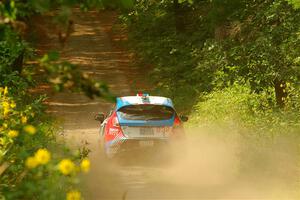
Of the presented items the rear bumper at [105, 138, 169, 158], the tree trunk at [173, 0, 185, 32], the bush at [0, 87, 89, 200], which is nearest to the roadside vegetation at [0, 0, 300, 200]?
the bush at [0, 87, 89, 200]

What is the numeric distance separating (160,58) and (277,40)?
45.9 feet

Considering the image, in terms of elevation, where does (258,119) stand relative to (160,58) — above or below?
below

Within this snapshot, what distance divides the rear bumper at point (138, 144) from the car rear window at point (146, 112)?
490 mm

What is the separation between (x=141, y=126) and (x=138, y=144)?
1.33 ft

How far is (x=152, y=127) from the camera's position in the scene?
15.9m

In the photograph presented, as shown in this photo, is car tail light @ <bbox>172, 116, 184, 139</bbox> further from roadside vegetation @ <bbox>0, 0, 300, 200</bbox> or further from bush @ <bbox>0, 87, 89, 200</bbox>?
bush @ <bbox>0, 87, 89, 200</bbox>

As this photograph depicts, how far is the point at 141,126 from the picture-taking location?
15852 mm

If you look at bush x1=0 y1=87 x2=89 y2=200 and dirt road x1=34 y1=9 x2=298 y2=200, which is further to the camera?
dirt road x1=34 y1=9 x2=298 y2=200

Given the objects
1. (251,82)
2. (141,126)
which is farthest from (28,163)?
Answer: (251,82)

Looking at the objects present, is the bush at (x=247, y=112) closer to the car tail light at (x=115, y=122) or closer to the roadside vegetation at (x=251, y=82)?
the roadside vegetation at (x=251, y=82)

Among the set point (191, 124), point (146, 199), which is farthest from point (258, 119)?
point (146, 199)

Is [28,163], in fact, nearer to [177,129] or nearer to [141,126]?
[141,126]

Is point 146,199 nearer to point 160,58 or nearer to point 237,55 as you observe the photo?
point 237,55

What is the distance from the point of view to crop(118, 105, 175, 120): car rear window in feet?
52.6
